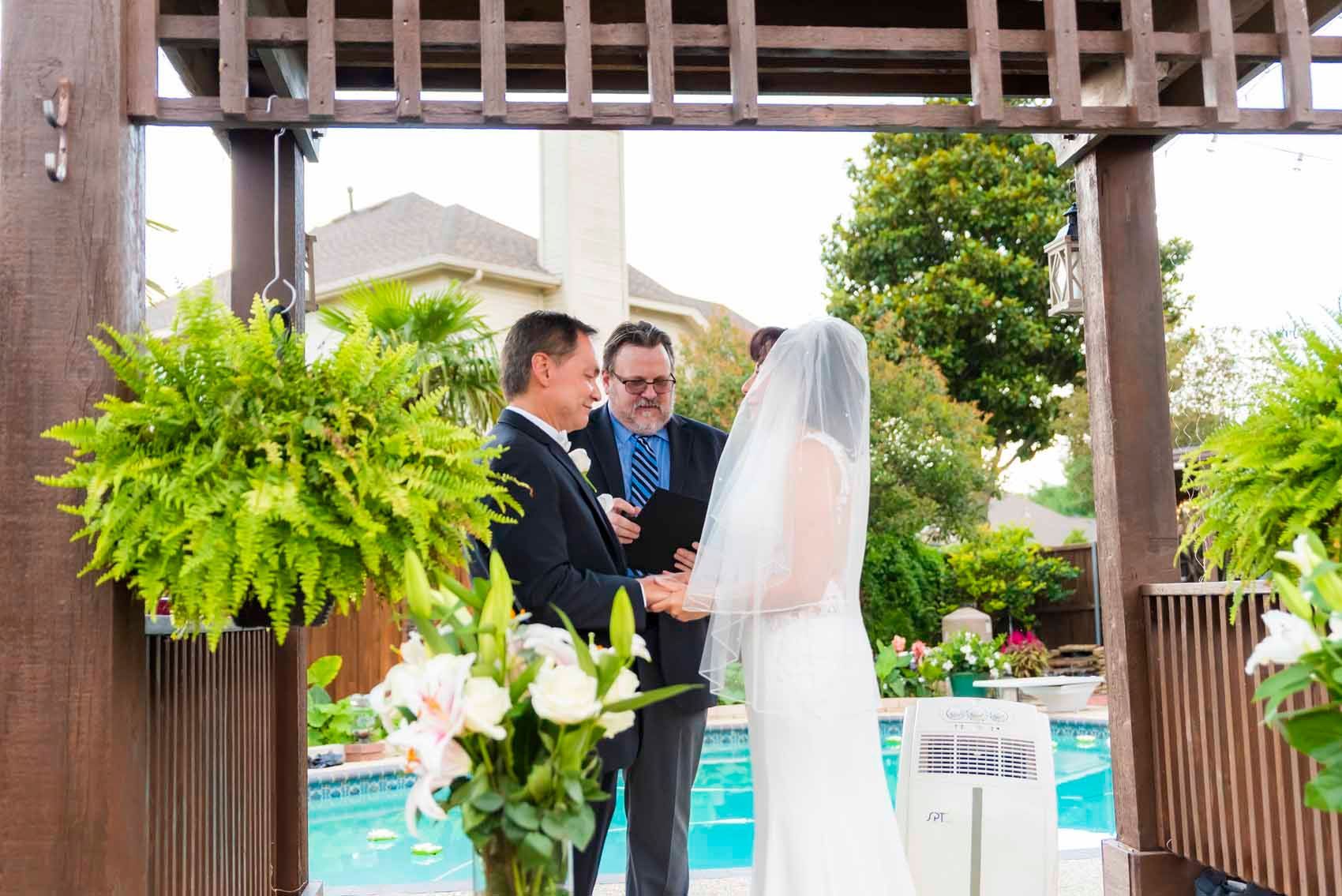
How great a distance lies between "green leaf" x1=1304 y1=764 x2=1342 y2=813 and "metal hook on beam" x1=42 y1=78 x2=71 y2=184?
2.74m

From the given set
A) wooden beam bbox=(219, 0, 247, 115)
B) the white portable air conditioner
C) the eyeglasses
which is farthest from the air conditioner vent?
wooden beam bbox=(219, 0, 247, 115)

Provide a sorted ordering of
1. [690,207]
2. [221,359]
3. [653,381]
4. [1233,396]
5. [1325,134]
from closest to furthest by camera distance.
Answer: [221,359] → [1325,134] → [653,381] → [1233,396] → [690,207]

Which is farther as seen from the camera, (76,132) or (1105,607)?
(1105,607)

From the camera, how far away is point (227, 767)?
3.46 metres

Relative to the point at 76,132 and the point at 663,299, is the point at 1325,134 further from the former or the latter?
A: the point at 663,299

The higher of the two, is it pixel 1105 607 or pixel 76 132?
pixel 76 132

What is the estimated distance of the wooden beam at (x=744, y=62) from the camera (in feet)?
10.5

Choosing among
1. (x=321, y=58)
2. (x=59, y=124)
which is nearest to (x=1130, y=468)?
(x=321, y=58)

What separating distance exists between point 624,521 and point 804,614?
896 millimetres

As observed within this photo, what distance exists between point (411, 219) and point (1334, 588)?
21.0m

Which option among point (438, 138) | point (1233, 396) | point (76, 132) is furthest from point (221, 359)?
point (438, 138)

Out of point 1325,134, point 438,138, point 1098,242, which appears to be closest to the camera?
point 1325,134

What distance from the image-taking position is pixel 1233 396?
18094 mm

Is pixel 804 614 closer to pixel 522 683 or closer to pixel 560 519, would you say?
pixel 560 519
